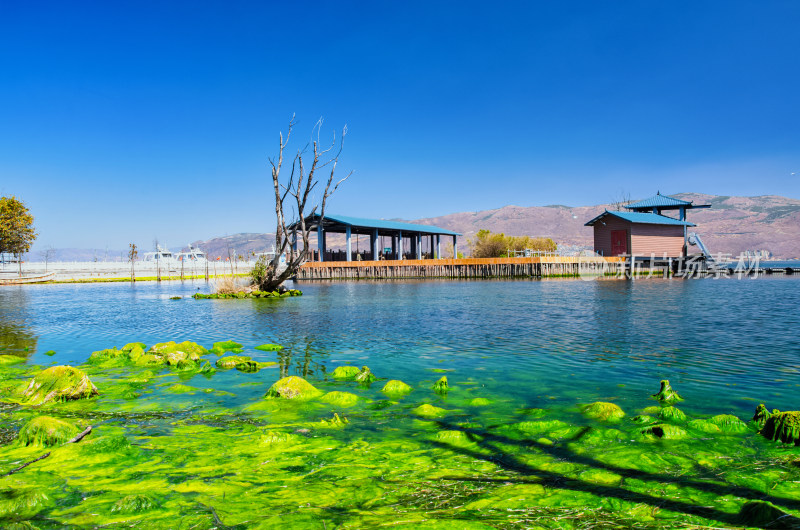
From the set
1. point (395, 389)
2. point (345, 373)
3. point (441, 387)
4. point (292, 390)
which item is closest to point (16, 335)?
point (345, 373)

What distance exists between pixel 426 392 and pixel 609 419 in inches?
117

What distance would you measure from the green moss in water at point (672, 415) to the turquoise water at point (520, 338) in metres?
0.86

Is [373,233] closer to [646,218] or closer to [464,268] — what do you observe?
[464,268]

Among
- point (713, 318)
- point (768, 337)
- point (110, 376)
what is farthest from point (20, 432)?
point (713, 318)

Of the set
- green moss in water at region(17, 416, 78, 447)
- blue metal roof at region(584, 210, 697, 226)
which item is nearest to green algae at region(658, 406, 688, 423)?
green moss in water at region(17, 416, 78, 447)

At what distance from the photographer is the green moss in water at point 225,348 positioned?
41.6 feet

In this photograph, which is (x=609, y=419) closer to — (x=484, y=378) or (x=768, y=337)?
(x=484, y=378)

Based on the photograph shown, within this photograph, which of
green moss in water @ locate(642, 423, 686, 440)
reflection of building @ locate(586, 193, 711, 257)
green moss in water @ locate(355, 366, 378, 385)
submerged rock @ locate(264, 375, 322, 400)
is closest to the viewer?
green moss in water @ locate(642, 423, 686, 440)

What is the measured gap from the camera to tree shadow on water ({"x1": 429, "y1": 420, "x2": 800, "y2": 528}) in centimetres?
390

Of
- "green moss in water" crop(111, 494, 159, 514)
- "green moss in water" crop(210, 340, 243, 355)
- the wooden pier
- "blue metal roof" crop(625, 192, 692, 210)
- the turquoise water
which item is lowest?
the turquoise water

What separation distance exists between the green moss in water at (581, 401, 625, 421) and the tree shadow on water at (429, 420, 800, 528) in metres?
0.81

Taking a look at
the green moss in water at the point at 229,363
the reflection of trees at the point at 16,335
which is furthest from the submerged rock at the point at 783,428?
the reflection of trees at the point at 16,335

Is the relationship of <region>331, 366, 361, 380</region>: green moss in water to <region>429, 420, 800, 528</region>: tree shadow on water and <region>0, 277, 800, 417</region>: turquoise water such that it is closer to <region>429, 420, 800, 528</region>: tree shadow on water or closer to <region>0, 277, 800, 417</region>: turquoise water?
<region>0, 277, 800, 417</region>: turquoise water

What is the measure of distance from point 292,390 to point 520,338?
802cm
